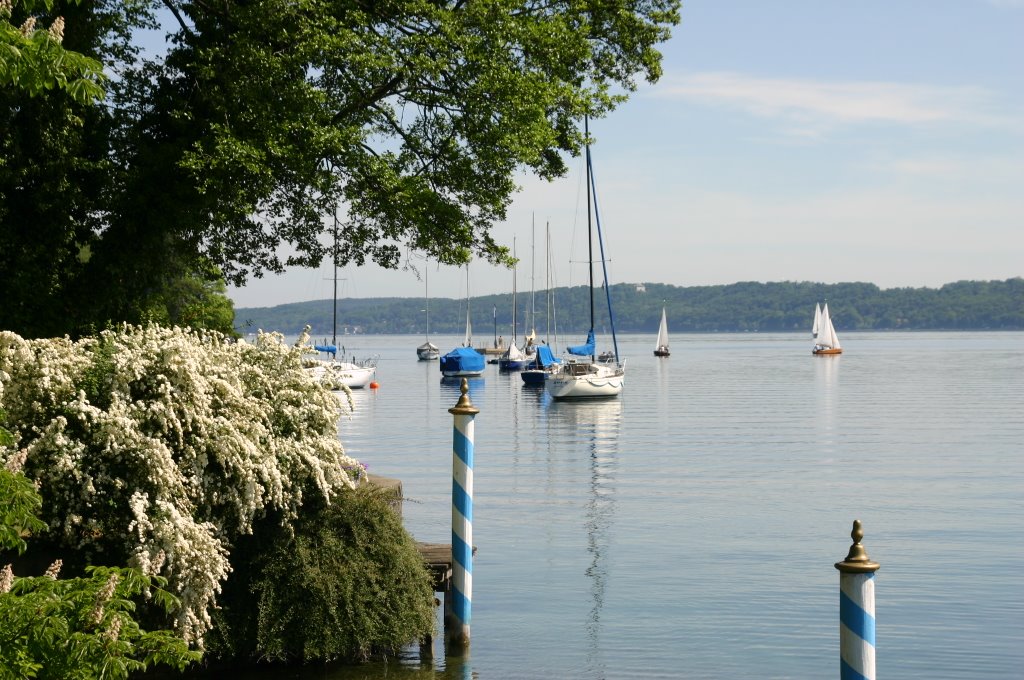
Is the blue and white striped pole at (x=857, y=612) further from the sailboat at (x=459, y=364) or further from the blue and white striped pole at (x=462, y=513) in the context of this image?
the sailboat at (x=459, y=364)

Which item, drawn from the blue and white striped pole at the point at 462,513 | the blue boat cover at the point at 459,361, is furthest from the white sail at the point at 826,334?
the blue and white striped pole at the point at 462,513

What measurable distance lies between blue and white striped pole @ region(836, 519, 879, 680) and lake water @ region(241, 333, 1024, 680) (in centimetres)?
535

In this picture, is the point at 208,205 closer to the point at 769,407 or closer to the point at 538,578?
the point at 538,578

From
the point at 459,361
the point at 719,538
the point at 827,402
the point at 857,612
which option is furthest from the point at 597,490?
the point at 459,361

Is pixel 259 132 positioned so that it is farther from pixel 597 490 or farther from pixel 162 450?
pixel 597 490

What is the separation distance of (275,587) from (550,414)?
47571 mm

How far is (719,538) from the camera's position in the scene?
72.4 ft

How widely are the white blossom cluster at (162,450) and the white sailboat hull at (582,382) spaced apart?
56564 millimetres

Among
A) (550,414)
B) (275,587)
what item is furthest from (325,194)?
(550,414)

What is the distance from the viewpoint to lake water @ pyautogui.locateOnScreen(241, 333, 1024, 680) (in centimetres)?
1416

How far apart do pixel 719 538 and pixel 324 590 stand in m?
11.7

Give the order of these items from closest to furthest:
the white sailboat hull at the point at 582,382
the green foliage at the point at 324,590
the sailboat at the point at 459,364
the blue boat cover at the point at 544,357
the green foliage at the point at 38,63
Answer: the green foliage at the point at 38,63
the green foliage at the point at 324,590
the white sailboat hull at the point at 582,382
the blue boat cover at the point at 544,357
the sailboat at the point at 459,364

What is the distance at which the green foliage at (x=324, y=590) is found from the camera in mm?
11812

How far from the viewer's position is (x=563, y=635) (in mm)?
14984
